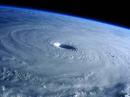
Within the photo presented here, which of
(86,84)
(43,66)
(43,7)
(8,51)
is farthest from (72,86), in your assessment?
(43,7)

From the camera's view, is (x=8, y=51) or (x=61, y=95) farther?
(x=8, y=51)

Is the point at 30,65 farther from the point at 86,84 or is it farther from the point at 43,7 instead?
the point at 43,7

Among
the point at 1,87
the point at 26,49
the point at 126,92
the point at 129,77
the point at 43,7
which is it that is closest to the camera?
the point at 1,87

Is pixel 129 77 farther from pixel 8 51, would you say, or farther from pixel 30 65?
pixel 8 51

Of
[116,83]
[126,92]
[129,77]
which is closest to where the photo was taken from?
[126,92]

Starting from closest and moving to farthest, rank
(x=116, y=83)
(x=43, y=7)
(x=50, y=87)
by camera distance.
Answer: (x=50, y=87)
(x=116, y=83)
(x=43, y=7)

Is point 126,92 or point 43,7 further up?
point 43,7

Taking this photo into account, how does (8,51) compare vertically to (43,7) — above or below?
below

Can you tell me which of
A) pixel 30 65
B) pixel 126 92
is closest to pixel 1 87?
pixel 30 65

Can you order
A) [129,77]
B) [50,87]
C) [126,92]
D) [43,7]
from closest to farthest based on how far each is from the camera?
[50,87] → [126,92] → [129,77] → [43,7]
